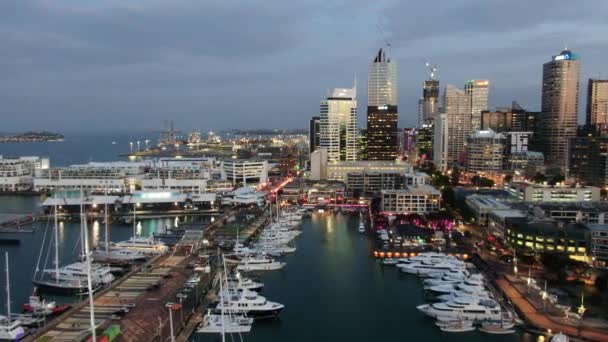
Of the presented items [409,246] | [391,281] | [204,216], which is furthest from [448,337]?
[204,216]

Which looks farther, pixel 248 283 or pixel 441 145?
pixel 441 145

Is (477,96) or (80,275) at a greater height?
(477,96)

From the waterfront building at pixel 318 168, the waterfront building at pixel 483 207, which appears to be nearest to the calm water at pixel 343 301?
the waterfront building at pixel 483 207

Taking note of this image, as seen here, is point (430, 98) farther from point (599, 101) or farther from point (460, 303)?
point (460, 303)

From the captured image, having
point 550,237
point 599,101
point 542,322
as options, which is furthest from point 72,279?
point 599,101

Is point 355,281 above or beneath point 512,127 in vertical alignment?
beneath

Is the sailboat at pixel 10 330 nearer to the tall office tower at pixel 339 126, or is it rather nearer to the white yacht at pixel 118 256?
the white yacht at pixel 118 256

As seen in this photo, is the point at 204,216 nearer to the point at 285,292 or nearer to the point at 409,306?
the point at 285,292
